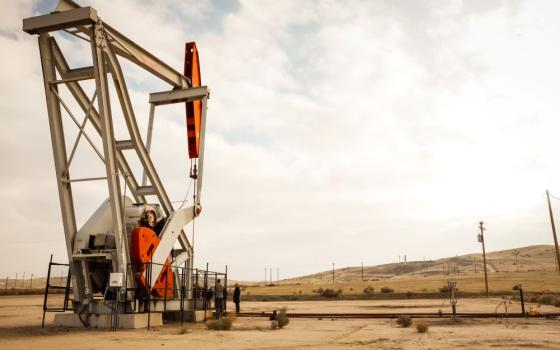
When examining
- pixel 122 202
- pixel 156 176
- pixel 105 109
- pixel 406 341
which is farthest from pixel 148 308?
pixel 406 341

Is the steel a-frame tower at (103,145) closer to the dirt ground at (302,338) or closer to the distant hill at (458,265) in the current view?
the dirt ground at (302,338)

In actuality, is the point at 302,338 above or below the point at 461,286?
below

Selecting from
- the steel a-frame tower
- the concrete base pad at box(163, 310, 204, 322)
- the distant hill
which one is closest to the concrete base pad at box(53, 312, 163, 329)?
the steel a-frame tower

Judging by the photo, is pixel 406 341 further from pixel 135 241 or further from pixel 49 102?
pixel 49 102

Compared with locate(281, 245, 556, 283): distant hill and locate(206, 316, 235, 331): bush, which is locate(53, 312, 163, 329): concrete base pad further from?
locate(281, 245, 556, 283): distant hill

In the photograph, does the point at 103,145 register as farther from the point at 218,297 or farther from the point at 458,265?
the point at 458,265

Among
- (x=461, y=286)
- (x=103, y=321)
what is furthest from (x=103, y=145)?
(x=461, y=286)

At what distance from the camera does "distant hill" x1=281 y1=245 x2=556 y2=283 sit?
330ft

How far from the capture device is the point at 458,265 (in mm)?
114062

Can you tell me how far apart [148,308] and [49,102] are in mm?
5411

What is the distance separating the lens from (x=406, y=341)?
8836 millimetres

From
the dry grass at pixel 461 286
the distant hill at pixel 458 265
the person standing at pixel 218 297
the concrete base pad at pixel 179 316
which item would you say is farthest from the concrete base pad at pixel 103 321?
the distant hill at pixel 458 265

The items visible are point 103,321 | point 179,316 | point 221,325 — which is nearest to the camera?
point 103,321

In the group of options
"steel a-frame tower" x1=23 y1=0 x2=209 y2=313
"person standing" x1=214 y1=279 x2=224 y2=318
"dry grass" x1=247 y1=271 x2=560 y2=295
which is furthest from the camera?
"dry grass" x1=247 y1=271 x2=560 y2=295
